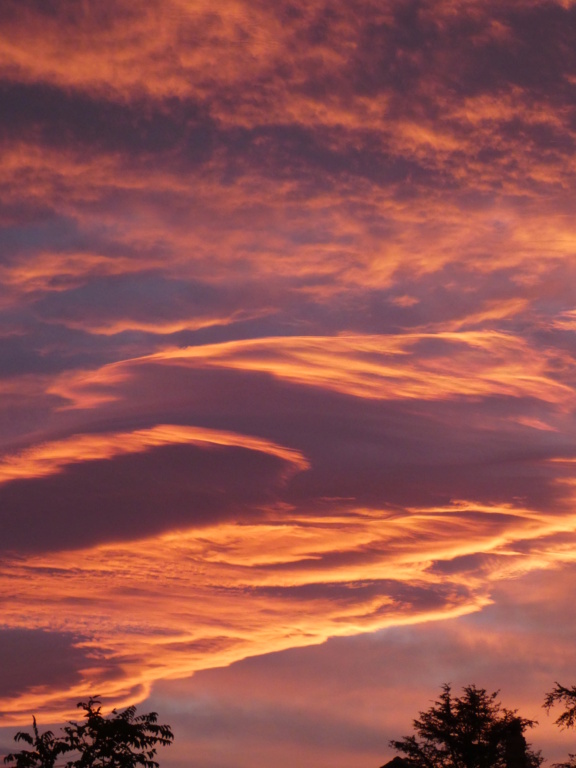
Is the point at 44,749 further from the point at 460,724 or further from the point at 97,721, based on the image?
the point at 460,724

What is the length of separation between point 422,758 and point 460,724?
2891 millimetres

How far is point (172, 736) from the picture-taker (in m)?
35.9

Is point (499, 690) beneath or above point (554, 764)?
above

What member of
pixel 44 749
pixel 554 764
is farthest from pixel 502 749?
pixel 44 749

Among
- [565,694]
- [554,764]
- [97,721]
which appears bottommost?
[554,764]

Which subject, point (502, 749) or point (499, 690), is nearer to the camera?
point (502, 749)

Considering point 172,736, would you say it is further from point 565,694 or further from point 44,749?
point 565,694

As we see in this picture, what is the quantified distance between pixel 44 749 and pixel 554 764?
19413mm

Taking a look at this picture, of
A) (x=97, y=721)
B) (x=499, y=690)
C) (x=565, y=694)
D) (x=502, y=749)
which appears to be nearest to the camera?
(x=565, y=694)

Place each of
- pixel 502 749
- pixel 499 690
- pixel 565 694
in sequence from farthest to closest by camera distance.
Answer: pixel 499 690 → pixel 502 749 → pixel 565 694

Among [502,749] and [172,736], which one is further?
[502,749]

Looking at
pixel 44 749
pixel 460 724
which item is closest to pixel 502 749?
pixel 460 724

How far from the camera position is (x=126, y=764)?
36000 millimetres

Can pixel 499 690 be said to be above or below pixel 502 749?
above
